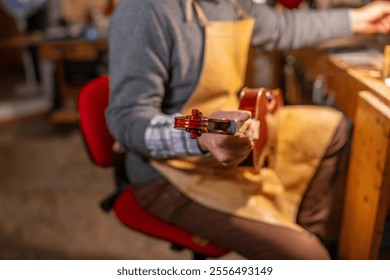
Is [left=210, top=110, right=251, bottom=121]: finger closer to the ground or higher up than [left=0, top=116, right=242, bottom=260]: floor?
higher up

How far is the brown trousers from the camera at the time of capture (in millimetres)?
976

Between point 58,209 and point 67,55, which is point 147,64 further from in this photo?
point 67,55

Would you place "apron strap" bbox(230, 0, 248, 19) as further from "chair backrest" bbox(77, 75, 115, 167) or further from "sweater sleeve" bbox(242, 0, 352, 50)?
"chair backrest" bbox(77, 75, 115, 167)

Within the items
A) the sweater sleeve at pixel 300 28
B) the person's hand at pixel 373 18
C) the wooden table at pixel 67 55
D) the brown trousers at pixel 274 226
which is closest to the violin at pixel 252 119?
the brown trousers at pixel 274 226

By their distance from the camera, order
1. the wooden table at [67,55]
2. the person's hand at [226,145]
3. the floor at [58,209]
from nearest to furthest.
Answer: the person's hand at [226,145] → the floor at [58,209] → the wooden table at [67,55]

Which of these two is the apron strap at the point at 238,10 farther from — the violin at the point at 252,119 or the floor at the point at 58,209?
the floor at the point at 58,209

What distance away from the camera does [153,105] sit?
98cm

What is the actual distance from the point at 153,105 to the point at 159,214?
11.0 inches

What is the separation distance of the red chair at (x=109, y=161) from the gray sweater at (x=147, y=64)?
0.29 ft

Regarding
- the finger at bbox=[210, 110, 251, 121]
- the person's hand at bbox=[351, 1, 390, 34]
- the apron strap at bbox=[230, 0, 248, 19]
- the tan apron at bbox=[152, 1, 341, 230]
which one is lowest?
the tan apron at bbox=[152, 1, 341, 230]

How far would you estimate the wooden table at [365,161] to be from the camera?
0.92 m

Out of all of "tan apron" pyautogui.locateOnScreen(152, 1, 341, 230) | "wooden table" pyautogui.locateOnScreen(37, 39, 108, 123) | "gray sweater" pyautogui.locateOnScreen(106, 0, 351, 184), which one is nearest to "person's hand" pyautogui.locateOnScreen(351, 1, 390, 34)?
"tan apron" pyautogui.locateOnScreen(152, 1, 341, 230)

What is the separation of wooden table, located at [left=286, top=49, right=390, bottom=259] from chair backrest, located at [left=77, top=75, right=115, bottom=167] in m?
0.64
